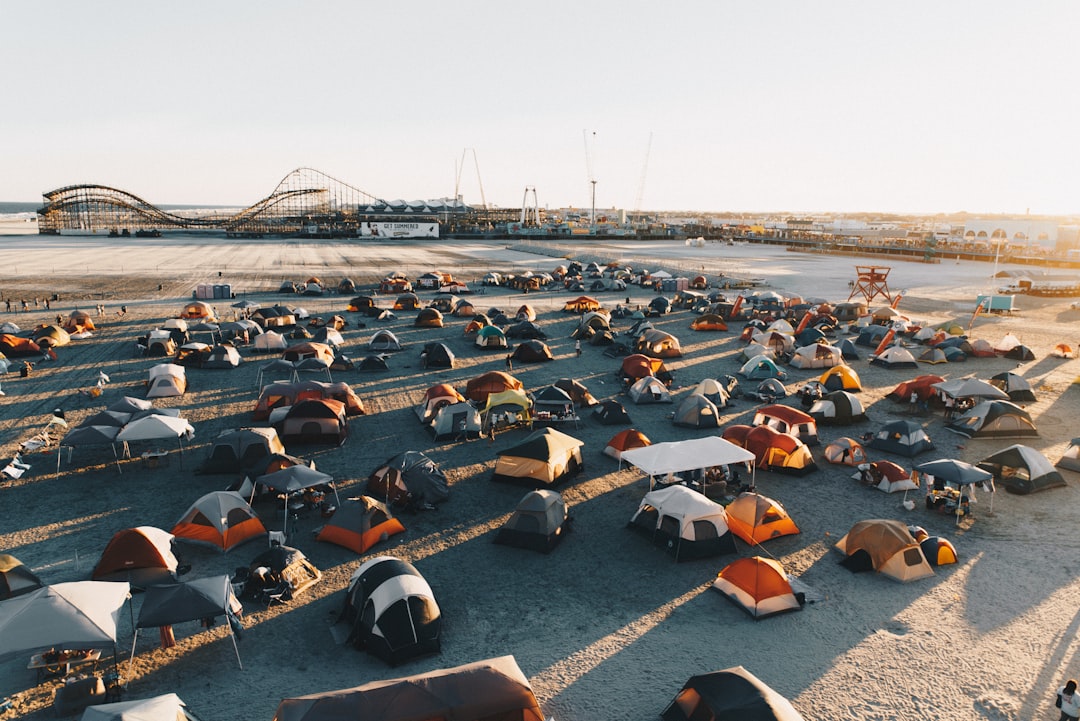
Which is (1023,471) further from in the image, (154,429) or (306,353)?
(306,353)

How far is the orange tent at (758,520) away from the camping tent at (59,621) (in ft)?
46.5

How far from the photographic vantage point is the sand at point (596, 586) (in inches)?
465

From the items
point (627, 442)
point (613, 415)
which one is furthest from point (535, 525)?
point (613, 415)

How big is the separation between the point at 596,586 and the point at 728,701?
17.5 ft

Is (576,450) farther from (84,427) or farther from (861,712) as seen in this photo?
(84,427)

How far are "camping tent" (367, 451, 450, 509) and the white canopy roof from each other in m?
5.85

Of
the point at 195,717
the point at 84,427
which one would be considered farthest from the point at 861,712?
the point at 84,427

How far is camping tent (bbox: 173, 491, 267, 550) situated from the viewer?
54.0ft

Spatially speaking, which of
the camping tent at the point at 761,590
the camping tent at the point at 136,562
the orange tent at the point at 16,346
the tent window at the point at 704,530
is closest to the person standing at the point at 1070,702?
the camping tent at the point at 761,590

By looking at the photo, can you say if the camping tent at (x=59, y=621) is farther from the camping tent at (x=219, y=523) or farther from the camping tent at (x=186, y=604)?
the camping tent at (x=219, y=523)

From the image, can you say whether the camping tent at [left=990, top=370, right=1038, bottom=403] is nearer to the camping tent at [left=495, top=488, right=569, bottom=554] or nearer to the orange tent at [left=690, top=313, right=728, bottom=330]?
the orange tent at [left=690, top=313, right=728, bottom=330]

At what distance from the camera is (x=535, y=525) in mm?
16766

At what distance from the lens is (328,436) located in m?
23.9

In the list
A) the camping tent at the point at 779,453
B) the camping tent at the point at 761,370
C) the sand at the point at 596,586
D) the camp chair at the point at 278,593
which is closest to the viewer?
the sand at the point at 596,586
